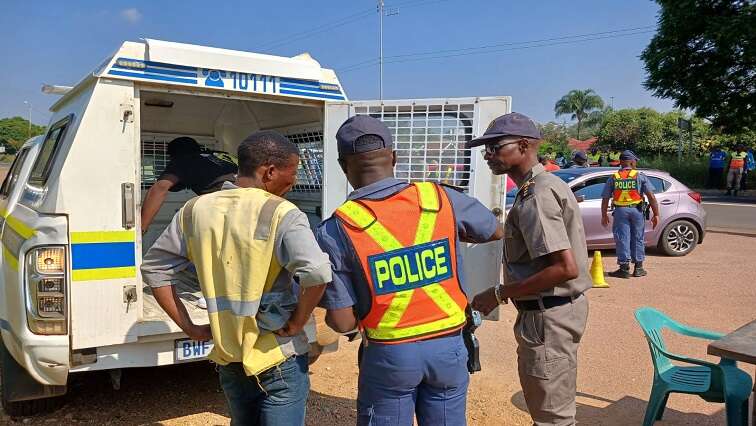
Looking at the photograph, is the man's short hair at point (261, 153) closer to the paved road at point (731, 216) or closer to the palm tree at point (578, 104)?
the paved road at point (731, 216)

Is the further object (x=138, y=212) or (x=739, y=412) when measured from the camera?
(x=138, y=212)

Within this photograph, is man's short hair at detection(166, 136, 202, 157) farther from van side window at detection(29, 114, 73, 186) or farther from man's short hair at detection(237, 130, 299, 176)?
man's short hair at detection(237, 130, 299, 176)

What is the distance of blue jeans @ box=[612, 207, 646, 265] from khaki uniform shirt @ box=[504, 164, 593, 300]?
229 inches

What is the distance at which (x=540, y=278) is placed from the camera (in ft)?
8.55

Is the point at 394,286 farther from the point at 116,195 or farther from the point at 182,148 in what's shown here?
the point at 182,148

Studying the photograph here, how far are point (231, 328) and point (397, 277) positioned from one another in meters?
0.67

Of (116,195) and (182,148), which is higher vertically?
(182,148)

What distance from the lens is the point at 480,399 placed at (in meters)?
4.21

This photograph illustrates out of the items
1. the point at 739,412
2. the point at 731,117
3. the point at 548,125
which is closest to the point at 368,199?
the point at 739,412

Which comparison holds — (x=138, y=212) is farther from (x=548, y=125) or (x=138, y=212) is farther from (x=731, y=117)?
(x=548, y=125)

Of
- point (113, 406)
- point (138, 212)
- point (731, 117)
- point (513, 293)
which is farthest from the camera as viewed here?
point (731, 117)

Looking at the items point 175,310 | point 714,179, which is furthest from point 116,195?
point 714,179

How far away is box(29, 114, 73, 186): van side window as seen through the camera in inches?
140

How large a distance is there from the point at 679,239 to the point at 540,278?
7.99 metres
